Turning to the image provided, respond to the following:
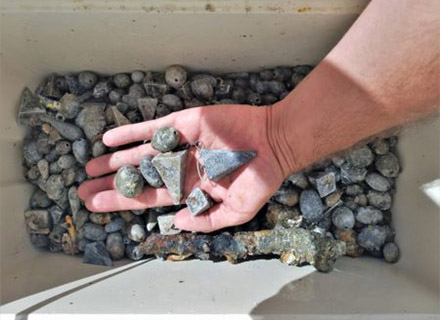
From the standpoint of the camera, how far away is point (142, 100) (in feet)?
4.77

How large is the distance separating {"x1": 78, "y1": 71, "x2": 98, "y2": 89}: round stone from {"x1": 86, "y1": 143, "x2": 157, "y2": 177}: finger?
0.27 meters

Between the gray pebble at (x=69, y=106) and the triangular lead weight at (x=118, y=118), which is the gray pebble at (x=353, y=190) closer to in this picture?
the triangular lead weight at (x=118, y=118)

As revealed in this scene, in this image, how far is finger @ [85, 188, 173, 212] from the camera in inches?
55.1

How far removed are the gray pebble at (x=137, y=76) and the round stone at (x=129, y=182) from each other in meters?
0.33

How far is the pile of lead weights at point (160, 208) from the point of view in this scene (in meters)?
1.42

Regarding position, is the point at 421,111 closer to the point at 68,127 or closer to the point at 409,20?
the point at 409,20

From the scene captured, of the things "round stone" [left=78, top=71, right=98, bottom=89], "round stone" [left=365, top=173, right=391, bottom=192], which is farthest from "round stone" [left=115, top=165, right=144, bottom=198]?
"round stone" [left=365, top=173, right=391, bottom=192]

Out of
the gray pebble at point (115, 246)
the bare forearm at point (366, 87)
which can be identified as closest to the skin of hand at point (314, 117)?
the bare forearm at point (366, 87)

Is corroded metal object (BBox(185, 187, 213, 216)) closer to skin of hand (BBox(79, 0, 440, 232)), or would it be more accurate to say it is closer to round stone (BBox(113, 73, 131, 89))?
skin of hand (BBox(79, 0, 440, 232))

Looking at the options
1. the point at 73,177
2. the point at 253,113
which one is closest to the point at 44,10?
the point at 73,177

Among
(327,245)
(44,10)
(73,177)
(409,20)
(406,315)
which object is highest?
(44,10)

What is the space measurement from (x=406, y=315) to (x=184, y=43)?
1.01m

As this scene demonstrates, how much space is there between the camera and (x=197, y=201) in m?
1.33

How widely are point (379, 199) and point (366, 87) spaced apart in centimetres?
47
